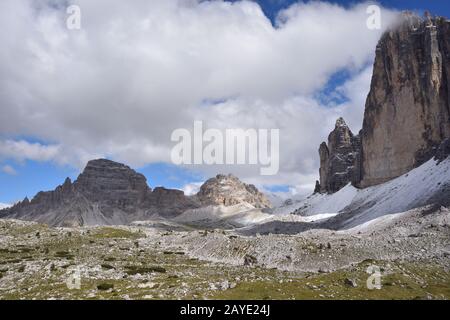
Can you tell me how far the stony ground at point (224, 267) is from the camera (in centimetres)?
3171

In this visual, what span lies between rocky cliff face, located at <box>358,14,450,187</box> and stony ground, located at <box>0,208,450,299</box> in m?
86.3

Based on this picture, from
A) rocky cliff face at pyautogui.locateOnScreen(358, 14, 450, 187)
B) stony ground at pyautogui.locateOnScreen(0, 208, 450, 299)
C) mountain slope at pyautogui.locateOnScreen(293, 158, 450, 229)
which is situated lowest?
stony ground at pyautogui.locateOnScreen(0, 208, 450, 299)

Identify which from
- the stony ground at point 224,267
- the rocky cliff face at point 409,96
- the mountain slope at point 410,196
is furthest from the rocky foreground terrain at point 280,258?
the rocky cliff face at point 409,96

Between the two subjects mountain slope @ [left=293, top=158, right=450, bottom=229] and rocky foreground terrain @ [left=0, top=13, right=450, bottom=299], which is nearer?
rocky foreground terrain @ [left=0, top=13, right=450, bottom=299]

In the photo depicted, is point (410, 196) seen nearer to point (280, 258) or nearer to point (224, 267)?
point (280, 258)

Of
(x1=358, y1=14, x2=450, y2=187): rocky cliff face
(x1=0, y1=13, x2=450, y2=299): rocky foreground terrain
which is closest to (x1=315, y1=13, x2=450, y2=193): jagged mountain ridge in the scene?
(x1=358, y1=14, x2=450, y2=187): rocky cliff face

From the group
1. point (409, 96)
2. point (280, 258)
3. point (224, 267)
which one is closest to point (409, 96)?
point (409, 96)

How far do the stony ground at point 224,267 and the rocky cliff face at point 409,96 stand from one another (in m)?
86.3

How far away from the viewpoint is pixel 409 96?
568ft

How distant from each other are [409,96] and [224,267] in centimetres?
14995

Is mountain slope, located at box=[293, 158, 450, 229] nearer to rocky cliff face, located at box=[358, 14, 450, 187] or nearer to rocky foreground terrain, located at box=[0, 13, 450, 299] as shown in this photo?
rocky foreground terrain, located at box=[0, 13, 450, 299]

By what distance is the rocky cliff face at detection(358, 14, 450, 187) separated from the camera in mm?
159875

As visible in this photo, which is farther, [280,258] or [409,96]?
[409,96]
